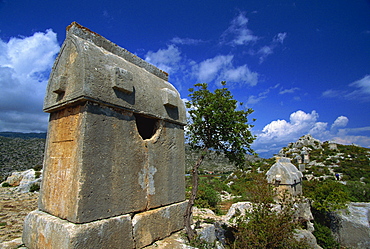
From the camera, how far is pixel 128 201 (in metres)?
2.89

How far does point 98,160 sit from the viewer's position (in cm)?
255

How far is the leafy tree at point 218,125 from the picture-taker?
452 cm

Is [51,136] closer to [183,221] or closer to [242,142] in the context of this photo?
[183,221]

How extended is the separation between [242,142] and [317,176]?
984 inches

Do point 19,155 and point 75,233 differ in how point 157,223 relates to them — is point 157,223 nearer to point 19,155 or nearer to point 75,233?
point 75,233

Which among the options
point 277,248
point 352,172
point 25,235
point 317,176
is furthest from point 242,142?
point 352,172

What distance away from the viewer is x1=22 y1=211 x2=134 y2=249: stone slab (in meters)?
2.25

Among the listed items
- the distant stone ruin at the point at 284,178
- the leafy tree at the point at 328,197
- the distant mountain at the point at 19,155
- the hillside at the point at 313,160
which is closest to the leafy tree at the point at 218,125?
the distant stone ruin at the point at 284,178

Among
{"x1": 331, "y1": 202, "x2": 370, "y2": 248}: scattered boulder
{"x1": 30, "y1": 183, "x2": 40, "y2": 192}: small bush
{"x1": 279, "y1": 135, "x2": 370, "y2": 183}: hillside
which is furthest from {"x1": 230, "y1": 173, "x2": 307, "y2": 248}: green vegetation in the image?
{"x1": 279, "y1": 135, "x2": 370, "y2": 183}: hillside

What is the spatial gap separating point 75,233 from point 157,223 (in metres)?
1.33

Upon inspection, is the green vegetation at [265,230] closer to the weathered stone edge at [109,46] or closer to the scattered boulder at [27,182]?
the weathered stone edge at [109,46]

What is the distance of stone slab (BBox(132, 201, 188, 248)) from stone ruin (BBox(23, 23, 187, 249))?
0.01 m

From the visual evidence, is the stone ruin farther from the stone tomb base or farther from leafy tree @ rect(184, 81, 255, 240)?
leafy tree @ rect(184, 81, 255, 240)

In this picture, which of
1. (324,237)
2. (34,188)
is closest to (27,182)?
(34,188)
